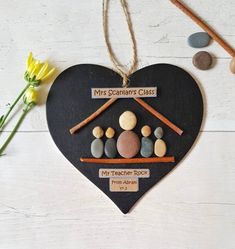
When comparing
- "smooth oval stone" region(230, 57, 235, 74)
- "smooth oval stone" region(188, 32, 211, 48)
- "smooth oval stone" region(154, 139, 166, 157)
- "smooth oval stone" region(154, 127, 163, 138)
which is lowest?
"smooth oval stone" region(154, 139, 166, 157)

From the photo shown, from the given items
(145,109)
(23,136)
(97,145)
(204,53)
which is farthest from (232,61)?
(23,136)

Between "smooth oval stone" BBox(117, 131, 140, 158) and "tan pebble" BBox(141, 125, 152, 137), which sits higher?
"tan pebble" BBox(141, 125, 152, 137)

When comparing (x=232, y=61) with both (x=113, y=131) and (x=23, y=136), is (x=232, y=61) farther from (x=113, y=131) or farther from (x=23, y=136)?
(x=23, y=136)

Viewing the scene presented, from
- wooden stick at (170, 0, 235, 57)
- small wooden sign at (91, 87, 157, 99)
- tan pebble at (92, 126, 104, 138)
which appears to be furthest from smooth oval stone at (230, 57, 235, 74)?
tan pebble at (92, 126, 104, 138)

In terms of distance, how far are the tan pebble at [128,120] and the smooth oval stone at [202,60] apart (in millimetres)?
136

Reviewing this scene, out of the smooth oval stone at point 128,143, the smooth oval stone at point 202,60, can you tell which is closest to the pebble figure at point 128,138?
the smooth oval stone at point 128,143

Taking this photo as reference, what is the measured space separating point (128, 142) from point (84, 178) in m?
0.10

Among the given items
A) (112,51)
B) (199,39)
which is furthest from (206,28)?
(112,51)

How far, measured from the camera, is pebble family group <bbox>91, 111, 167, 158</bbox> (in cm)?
57

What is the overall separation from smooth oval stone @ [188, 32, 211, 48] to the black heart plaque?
5 centimetres

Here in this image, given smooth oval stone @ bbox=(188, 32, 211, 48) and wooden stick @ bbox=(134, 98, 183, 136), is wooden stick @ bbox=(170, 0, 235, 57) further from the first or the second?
wooden stick @ bbox=(134, 98, 183, 136)

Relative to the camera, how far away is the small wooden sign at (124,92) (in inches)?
22.4

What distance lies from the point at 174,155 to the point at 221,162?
8cm

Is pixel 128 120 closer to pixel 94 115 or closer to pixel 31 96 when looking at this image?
pixel 94 115
